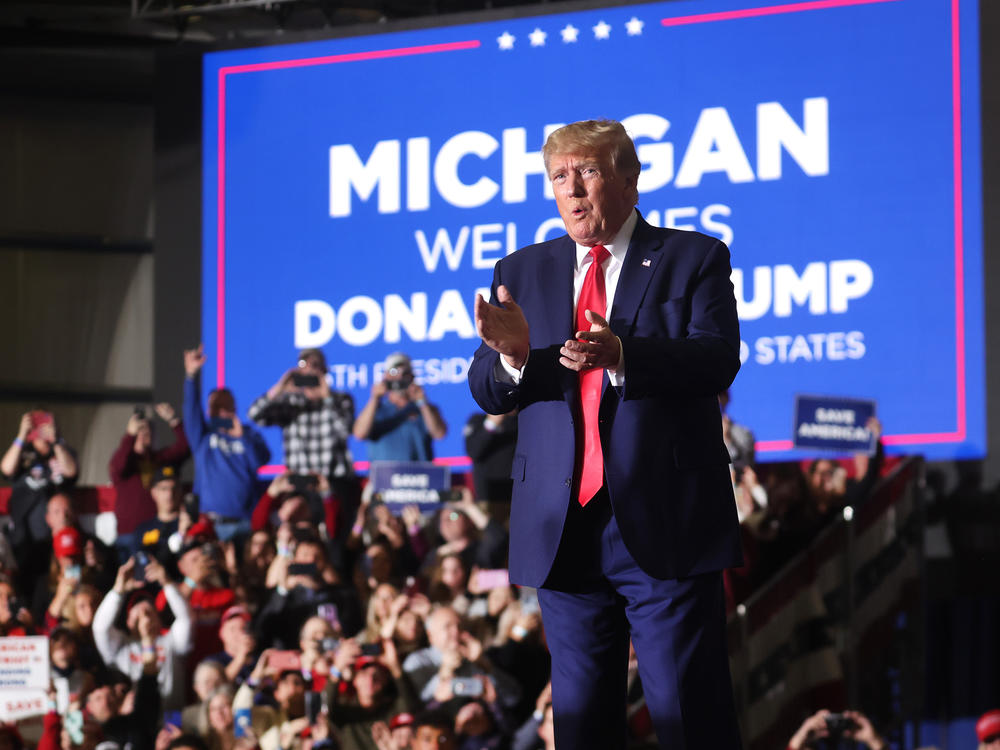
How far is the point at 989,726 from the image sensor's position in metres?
4.38

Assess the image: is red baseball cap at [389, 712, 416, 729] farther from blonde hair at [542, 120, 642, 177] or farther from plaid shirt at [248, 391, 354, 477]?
blonde hair at [542, 120, 642, 177]

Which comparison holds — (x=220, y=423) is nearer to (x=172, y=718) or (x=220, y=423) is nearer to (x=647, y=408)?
(x=172, y=718)

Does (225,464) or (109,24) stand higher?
(109,24)

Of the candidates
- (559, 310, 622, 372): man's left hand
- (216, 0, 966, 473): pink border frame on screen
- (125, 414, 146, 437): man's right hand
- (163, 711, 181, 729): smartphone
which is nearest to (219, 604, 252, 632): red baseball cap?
(163, 711, 181, 729): smartphone

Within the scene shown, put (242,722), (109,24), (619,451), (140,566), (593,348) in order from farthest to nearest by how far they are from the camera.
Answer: (109,24) < (140,566) < (242,722) < (619,451) < (593,348)

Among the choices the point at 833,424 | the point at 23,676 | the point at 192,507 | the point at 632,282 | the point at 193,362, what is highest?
the point at 193,362

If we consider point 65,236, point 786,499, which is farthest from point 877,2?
point 65,236

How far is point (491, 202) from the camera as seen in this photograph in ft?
22.4

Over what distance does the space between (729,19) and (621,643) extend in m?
5.11

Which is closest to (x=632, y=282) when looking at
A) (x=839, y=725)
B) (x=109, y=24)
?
(x=839, y=725)

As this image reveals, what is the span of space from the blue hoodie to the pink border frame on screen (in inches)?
34.2

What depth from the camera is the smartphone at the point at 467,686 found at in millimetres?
4711

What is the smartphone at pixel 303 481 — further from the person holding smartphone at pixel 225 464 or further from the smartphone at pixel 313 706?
the smartphone at pixel 313 706

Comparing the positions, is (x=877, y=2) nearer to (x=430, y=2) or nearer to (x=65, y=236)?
(x=430, y=2)
